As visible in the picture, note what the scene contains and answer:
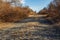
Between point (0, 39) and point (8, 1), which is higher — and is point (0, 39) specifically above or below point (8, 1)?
below

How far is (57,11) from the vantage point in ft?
65.2

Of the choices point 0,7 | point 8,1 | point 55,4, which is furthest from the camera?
point 8,1

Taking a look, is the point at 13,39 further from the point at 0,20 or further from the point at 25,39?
the point at 0,20

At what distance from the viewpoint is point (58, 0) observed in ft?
65.1

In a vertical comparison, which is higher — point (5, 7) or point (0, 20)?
point (5, 7)

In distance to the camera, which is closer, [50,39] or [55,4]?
[50,39]

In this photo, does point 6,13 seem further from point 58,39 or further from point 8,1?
point 58,39

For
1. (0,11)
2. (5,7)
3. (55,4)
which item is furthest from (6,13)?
(55,4)

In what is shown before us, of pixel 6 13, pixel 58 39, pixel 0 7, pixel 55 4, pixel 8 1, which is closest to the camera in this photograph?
pixel 58 39

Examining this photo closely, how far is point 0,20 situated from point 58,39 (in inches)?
487

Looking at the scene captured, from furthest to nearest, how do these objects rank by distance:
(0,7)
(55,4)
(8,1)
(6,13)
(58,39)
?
(8,1)
(6,13)
(55,4)
(0,7)
(58,39)

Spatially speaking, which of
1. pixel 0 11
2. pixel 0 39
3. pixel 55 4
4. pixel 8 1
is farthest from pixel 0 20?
pixel 0 39

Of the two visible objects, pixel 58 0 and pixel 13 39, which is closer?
pixel 13 39

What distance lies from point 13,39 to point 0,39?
2.35 ft
